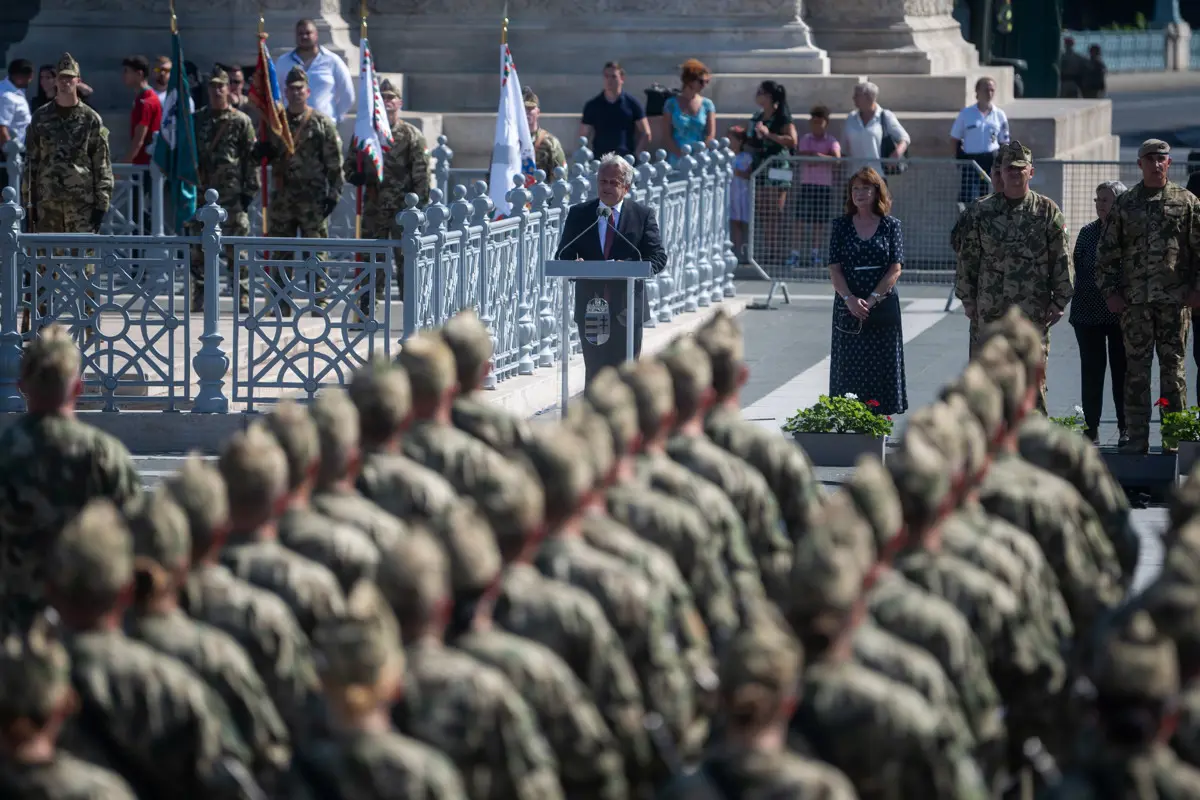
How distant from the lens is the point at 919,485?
270 inches

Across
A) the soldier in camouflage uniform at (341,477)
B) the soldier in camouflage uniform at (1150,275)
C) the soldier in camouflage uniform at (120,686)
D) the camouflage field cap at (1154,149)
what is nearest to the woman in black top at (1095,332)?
the soldier in camouflage uniform at (1150,275)

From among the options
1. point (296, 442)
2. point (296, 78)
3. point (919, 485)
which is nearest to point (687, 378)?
point (919, 485)

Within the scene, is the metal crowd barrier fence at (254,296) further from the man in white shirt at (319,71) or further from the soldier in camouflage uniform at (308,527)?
the soldier in camouflage uniform at (308,527)

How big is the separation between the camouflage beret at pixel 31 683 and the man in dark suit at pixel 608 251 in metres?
8.50

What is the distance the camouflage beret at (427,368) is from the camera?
7.95 m

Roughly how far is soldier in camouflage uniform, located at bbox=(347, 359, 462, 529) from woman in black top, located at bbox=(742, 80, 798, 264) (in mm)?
13182

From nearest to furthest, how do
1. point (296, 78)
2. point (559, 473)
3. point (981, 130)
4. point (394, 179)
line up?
1. point (559, 473)
2. point (296, 78)
3. point (394, 179)
4. point (981, 130)

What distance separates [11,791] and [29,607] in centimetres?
294

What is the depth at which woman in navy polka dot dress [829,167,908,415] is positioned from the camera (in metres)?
13.4

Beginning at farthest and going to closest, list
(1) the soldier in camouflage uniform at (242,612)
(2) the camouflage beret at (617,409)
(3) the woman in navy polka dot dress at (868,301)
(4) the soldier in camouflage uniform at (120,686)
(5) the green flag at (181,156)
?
(5) the green flag at (181,156)
(3) the woman in navy polka dot dress at (868,301)
(2) the camouflage beret at (617,409)
(1) the soldier in camouflage uniform at (242,612)
(4) the soldier in camouflage uniform at (120,686)

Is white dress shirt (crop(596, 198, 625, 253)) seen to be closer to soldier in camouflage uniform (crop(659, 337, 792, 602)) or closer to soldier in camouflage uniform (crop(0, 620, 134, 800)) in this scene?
soldier in camouflage uniform (crop(659, 337, 792, 602))

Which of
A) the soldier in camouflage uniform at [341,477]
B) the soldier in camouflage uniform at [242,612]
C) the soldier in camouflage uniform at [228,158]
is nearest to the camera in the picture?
the soldier in camouflage uniform at [242,612]

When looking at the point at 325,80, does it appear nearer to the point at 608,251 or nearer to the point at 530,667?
the point at 608,251

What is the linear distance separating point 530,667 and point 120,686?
99cm
